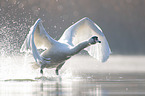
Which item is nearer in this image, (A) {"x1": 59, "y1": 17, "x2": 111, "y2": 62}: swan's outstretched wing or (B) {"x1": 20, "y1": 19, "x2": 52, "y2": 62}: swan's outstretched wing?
(B) {"x1": 20, "y1": 19, "x2": 52, "y2": 62}: swan's outstretched wing

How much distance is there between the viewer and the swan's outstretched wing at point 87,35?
76.6 feet

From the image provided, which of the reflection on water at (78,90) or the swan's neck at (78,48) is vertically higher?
the swan's neck at (78,48)

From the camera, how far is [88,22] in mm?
23891

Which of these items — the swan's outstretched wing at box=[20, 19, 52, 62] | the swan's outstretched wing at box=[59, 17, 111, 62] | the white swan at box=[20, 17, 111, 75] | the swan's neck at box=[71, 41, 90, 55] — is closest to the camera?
the swan's outstretched wing at box=[20, 19, 52, 62]

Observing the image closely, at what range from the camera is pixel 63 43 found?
2228 cm

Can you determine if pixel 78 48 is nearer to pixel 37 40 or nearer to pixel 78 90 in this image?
pixel 37 40

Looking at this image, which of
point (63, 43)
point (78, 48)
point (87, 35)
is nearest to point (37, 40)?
point (63, 43)

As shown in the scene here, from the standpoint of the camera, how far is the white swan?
21005mm

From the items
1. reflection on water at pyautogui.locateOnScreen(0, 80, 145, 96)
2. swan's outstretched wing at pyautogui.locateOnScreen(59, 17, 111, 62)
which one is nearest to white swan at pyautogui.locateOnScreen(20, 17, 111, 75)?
swan's outstretched wing at pyautogui.locateOnScreen(59, 17, 111, 62)

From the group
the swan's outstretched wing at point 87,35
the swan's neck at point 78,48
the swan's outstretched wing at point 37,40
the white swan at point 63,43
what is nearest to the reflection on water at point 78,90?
the swan's outstretched wing at point 37,40

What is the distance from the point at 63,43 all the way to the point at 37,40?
1154 mm

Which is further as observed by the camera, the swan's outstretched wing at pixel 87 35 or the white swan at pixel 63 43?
the swan's outstretched wing at pixel 87 35

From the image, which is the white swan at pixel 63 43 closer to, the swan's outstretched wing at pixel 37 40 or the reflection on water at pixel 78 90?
the swan's outstretched wing at pixel 37 40

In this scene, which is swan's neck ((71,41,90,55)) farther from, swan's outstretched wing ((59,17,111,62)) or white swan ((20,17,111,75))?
swan's outstretched wing ((59,17,111,62))
